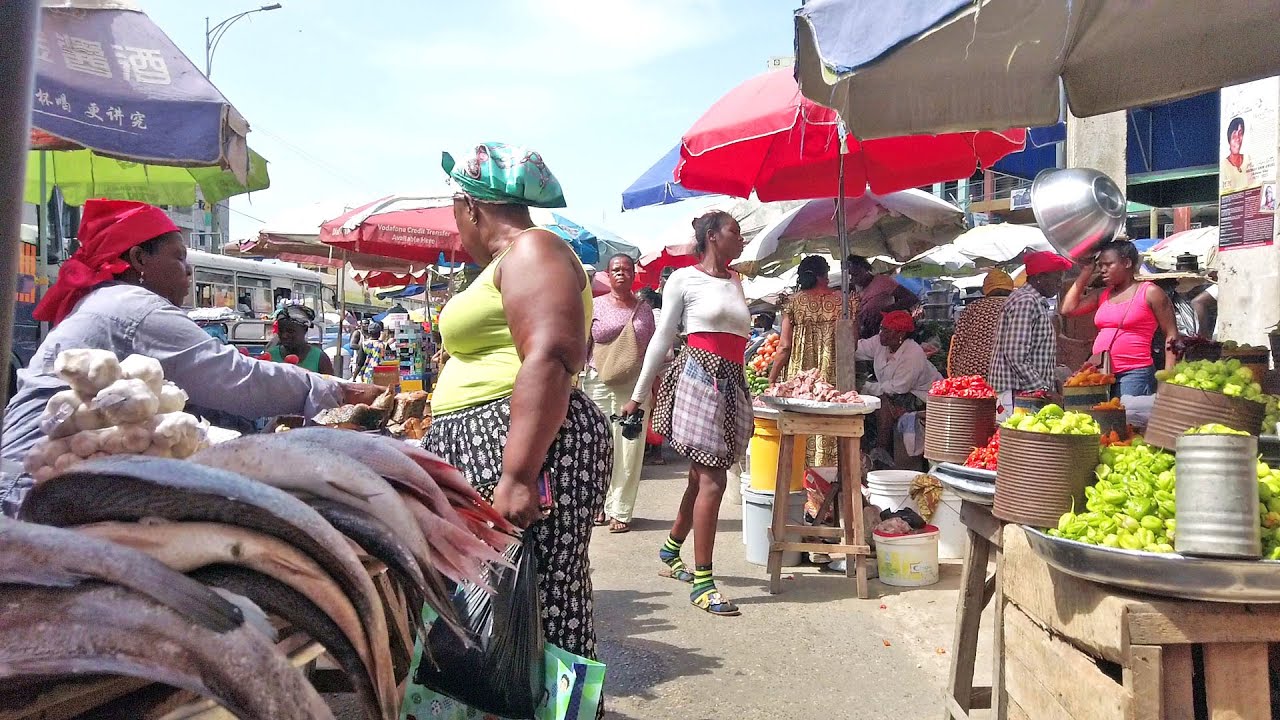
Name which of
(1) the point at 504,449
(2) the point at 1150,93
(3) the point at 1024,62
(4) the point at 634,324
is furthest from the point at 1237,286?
(1) the point at 504,449

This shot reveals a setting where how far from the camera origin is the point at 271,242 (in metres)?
12.9

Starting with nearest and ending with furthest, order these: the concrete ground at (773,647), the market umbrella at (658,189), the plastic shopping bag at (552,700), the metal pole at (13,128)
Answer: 1. the metal pole at (13,128)
2. the plastic shopping bag at (552,700)
3. the concrete ground at (773,647)
4. the market umbrella at (658,189)

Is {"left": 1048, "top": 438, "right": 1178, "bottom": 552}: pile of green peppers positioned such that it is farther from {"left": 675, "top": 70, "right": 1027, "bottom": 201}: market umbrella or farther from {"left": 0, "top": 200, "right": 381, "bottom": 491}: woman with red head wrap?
{"left": 675, "top": 70, "right": 1027, "bottom": 201}: market umbrella

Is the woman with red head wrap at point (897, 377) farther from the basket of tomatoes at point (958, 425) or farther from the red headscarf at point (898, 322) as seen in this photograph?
the basket of tomatoes at point (958, 425)

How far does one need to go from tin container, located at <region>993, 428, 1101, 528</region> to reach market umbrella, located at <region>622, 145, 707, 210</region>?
214 inches

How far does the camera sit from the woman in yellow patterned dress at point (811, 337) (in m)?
7.40

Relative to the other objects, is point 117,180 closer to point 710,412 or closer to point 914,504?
point 710,412

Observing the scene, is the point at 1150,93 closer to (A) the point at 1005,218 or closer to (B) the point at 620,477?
(B) the point at 620,477

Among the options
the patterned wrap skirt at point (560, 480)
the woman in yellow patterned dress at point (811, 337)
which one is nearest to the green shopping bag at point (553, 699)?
the patterned wrap skirt at point (560, 480)

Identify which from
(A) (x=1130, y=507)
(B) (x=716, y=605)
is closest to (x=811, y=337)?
(B) (x=716, y=605)

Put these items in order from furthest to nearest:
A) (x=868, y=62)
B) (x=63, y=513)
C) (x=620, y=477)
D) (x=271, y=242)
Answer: (x=271, y=242)
(x=620, y=477)
(x=868, y=62)
(x=63, y=513)

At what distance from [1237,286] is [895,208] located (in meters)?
3.23

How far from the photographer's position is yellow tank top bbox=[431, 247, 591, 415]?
2434 mm

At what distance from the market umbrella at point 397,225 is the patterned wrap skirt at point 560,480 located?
807 centimetres
